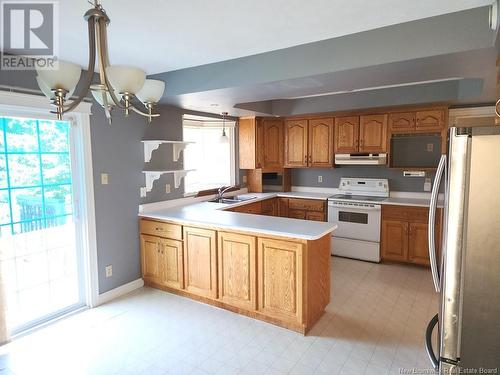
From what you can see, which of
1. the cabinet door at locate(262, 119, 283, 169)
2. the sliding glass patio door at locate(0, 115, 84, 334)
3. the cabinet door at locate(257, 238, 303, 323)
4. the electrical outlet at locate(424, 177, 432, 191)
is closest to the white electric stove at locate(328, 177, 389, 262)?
→ the electrical outlet at locate(424, 177, 432, 191)

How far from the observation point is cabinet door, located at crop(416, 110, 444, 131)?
158 inches

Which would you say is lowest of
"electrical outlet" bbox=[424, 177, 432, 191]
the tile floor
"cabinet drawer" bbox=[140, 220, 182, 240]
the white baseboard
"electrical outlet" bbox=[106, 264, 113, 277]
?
the tile floor

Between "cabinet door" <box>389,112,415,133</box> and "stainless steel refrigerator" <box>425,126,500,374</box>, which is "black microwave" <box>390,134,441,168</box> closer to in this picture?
"cabinet door" <box>389,112,415,133</box>

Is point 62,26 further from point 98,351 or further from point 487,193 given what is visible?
point 487,193

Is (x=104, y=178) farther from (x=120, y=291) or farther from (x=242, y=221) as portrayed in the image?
(x=242, y=221)

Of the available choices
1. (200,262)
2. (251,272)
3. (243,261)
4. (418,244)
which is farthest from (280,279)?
(418,244)

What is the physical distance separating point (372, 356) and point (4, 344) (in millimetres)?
2924

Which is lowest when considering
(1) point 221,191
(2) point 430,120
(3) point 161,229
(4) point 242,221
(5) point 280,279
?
(5) point 280,279

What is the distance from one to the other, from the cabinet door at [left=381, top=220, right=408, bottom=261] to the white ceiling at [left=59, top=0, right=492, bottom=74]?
Answer: 2866 mm

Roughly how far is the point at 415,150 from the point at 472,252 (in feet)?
12.1

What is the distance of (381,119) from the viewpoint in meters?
4.38

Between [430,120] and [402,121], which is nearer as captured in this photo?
[430,120]

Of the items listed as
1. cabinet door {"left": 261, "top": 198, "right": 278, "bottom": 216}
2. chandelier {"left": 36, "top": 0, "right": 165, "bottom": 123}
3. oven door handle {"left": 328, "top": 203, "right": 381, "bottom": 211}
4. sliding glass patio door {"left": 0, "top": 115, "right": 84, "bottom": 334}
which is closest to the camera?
chandelier {"left": 36, "top": 0, "right": 165, "bottom": 123}

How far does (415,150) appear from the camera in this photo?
453cm
